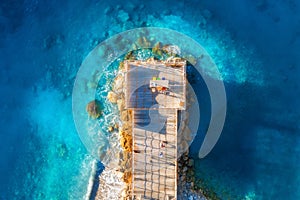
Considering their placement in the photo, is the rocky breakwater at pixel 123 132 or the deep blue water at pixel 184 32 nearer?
the rocky breakwater at pixel 123 132

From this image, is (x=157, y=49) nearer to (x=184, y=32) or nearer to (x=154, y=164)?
(x=184, y=32)

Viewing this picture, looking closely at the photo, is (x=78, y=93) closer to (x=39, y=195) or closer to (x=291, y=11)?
(x=39, y=195)

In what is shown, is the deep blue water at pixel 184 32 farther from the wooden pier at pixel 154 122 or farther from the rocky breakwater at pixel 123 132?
the wooden pier at pixel 154 122

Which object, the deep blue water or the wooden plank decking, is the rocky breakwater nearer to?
the wooden plank decking

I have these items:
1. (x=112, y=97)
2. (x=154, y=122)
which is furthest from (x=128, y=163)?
(x=112, y=97)

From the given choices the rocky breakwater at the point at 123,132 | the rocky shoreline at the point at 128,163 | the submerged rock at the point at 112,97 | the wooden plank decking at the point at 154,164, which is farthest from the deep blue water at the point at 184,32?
the wooden plank decking at the point at 154,164

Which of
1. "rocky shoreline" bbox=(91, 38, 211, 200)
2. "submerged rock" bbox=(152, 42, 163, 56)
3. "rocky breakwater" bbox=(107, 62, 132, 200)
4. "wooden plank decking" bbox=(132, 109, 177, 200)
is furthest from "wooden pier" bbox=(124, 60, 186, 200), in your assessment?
"submerged rock" bbox=(152, 42, 163, 56)
